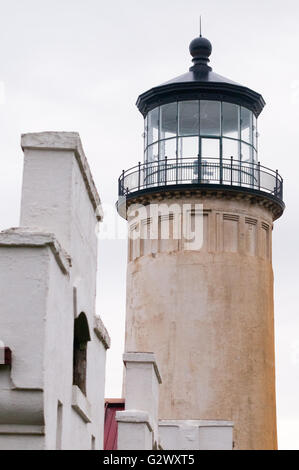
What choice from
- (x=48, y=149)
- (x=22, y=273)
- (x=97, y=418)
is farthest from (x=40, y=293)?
(x=97, y=418)

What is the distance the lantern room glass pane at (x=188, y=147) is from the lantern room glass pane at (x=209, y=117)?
1.32 feet

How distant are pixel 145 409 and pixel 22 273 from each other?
8373mm

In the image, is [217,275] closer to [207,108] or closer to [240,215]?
[240,215]

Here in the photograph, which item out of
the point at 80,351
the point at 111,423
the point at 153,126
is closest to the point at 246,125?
the point at 153,126

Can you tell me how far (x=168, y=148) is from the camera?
3478cm

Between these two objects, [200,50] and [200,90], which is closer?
[200,90]

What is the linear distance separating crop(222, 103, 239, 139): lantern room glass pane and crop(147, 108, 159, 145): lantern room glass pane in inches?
78.8

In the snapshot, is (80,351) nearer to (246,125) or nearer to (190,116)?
(190,116)

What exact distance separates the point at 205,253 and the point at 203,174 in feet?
7.77

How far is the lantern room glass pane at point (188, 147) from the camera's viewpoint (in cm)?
3453

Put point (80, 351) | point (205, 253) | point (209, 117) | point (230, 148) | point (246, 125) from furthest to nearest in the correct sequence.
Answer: point (246, 125), point (209, 117), point (230, 148), point (205, 253), point (80, 351)

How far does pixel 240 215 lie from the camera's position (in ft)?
112

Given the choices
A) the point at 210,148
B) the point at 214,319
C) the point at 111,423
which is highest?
the point at 210,148
